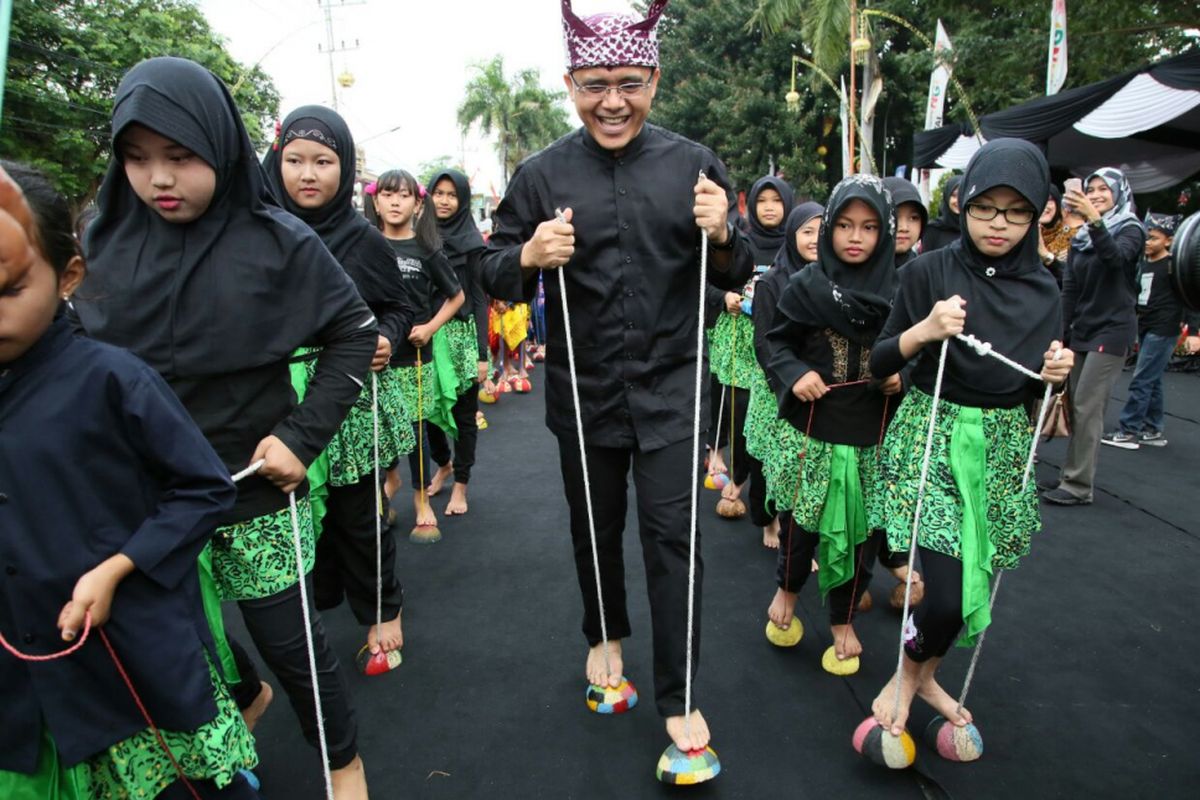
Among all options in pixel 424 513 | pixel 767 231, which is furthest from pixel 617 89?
pixel 424 513

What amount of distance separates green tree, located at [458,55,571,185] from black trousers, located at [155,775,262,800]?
43874 millimetres

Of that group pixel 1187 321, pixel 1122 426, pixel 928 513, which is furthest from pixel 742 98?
pixel 928 513

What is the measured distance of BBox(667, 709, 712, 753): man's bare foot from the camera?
90.7 inches

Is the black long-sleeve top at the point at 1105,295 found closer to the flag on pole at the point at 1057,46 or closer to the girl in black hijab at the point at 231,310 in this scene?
the girl in black hijab at the point at 231,310

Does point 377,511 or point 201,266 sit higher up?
point 201,266

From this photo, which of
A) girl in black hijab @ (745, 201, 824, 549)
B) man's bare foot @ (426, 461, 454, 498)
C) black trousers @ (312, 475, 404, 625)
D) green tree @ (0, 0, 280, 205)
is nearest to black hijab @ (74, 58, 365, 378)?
black trousers @ (312, 475, 404, 625)

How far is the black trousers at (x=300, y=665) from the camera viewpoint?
6.48 feet

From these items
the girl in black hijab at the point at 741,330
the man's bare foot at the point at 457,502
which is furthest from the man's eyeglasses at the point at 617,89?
the man's bare foot at the point at 457,502

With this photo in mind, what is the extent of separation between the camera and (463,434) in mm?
4762

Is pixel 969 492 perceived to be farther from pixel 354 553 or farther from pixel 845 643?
pixel 354 553

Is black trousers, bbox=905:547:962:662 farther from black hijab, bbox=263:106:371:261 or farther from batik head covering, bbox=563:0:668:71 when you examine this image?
black hijab, bbox=263:106:371:261

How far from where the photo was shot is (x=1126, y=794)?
2.29 m

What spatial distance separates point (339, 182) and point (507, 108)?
43558 mm

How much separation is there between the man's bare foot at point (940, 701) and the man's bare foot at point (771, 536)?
166 centimetres
